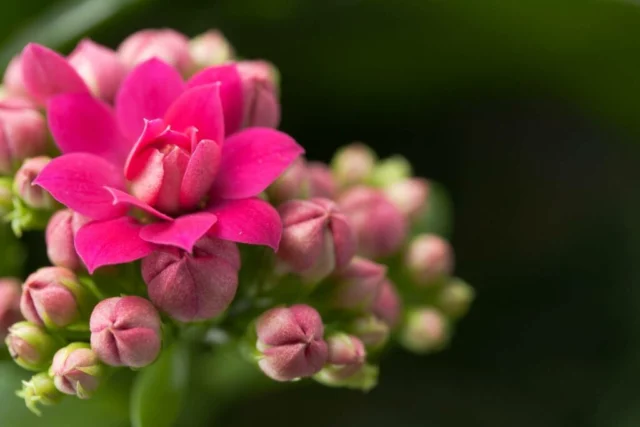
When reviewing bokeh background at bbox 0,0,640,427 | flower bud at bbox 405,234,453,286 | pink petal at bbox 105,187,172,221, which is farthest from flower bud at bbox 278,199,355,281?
bokeh background at bbox 0,0,640,427

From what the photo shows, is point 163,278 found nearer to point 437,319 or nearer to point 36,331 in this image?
point 36,331

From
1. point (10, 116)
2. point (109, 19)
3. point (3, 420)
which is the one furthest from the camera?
point (109, 19)

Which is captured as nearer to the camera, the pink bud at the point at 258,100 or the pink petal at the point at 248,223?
the pink petal at the point at 248,223

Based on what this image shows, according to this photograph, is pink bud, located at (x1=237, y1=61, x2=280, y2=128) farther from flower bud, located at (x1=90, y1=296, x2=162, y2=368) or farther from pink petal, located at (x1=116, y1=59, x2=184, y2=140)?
flower bud, located at (x1=90, y1=296, x2=162, y2=368)

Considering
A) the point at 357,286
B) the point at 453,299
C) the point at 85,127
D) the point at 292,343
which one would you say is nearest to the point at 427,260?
the point at 453,299

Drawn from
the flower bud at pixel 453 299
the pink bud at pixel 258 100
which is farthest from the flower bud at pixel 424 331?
the pink bud at pixel 258 100

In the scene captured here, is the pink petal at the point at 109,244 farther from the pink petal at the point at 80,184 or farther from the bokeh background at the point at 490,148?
the bokeh background at the point at 490,148

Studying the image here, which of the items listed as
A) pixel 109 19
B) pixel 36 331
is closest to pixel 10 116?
pixel 36 331
